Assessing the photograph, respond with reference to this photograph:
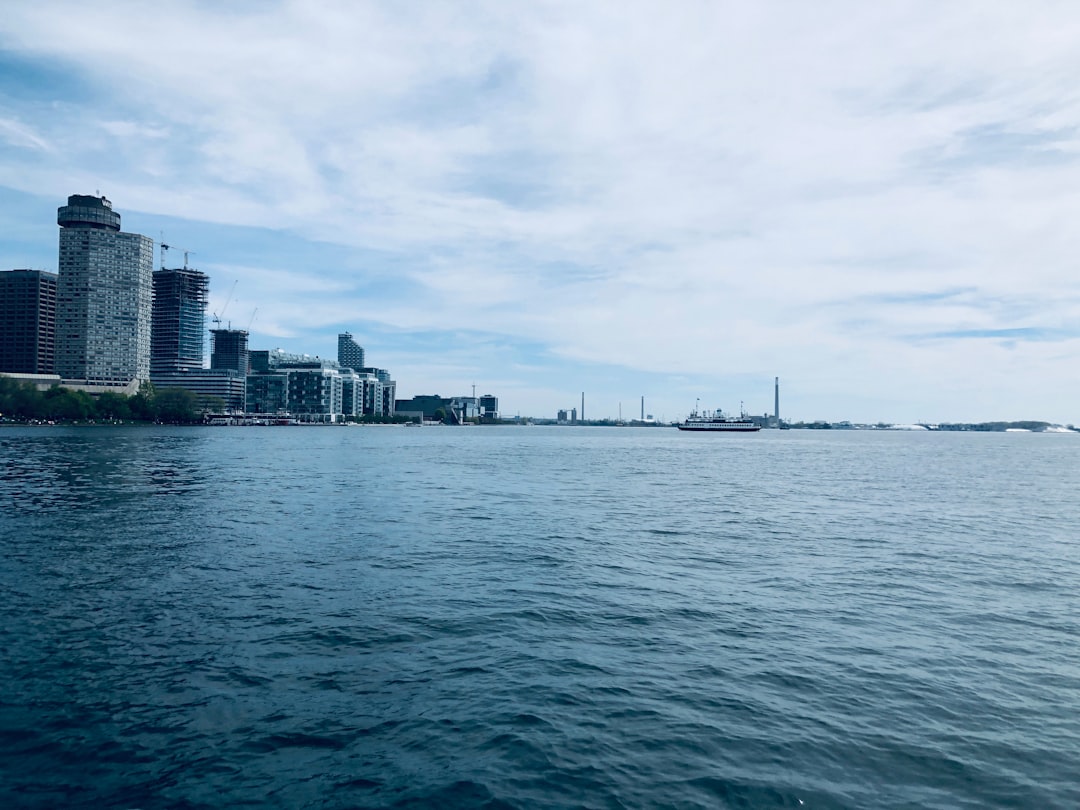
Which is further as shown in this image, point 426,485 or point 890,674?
point 426,485

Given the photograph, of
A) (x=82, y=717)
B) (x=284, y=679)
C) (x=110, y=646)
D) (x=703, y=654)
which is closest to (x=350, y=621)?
(x=284, y=679)

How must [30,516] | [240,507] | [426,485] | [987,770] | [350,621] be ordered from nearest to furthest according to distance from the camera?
[987,770] < [350,621] < [30,516] < [240,507] < [426,485]

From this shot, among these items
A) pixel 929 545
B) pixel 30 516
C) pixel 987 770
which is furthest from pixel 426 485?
pixel 987 770

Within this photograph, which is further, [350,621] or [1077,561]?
[1077,561]

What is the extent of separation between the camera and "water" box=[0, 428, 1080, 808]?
14.7 metres

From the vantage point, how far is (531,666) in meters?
21.0

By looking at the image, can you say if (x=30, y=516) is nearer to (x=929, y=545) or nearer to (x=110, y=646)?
(x=110, y=646)

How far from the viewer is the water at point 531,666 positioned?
48.2ft

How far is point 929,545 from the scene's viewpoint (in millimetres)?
42219

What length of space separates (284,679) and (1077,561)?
41.6 metres

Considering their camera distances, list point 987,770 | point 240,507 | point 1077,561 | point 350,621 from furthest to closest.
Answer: point 240,507 < point 1077,561 < point 350,621 < point 987,770

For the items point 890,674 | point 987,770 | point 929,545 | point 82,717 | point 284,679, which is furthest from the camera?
point 929,545

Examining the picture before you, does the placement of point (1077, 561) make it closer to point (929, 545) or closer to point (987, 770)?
point (929, 545)

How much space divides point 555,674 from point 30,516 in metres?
43.4
